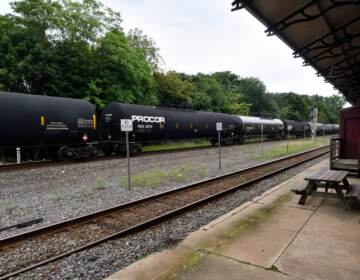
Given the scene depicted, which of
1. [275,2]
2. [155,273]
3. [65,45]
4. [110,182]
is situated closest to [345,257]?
[155,273]

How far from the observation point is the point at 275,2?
15.2 feet

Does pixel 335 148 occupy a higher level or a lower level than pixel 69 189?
higher

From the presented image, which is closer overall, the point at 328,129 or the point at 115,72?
the point at 115,72

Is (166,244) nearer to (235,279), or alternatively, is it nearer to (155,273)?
(155,273)

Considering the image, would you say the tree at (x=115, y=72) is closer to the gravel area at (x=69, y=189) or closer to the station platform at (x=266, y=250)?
the gravel area at (x=69, y=189)

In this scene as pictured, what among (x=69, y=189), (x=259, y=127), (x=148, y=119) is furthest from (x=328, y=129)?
(x=69, y=189)

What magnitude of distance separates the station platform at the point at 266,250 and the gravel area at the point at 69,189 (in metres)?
2.94

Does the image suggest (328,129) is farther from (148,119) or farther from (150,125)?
(148,119)

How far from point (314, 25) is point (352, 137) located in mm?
6080

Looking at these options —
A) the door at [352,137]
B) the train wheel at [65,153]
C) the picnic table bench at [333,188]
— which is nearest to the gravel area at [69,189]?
the train wheel at [65,153]

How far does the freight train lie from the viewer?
11.3m

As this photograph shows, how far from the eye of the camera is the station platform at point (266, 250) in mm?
3049

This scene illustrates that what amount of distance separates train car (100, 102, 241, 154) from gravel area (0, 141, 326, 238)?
3.53m

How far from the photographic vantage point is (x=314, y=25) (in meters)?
5.52
